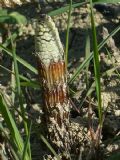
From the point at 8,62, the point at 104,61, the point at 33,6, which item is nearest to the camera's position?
the point at 104,61

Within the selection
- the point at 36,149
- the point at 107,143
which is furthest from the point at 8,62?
the point at 107,143

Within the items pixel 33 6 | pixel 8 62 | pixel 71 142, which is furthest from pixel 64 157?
pixel 33 6

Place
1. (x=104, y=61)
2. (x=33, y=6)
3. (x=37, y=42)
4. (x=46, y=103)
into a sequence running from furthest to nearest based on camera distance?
(x=33, y=6) → (x=104, y=61) → (x=46, y=103) → (x=37, y=42)

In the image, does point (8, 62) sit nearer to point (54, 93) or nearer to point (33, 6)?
point (33, 6)

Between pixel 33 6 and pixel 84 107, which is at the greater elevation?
pixel 33 6

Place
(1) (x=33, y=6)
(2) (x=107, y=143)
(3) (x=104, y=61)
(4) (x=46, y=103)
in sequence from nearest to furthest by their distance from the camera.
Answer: (4) (x=46, y=103) → (2) (x=107, y=143) → (3) (x=104, y=61) → (1) (x=33, y=6)

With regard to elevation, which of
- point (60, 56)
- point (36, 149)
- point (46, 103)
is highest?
point (60, 56)

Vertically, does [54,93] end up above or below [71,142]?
above

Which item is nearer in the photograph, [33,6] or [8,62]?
[8,62]

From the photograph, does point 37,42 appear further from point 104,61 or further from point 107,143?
point 104,61
